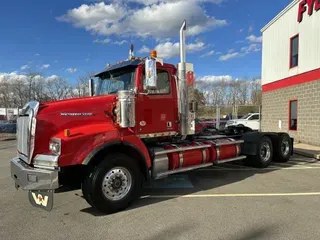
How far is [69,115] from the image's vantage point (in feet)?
18.1

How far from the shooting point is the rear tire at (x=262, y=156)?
9.13 m

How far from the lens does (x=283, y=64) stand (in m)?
17.4

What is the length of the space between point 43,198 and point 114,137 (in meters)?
1.53

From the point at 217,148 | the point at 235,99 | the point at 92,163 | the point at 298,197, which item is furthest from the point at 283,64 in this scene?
the point at 235,99

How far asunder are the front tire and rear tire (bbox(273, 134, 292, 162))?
19.4ft

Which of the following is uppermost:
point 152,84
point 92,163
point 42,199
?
point 152,84

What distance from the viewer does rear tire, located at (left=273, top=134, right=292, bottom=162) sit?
10016 mm

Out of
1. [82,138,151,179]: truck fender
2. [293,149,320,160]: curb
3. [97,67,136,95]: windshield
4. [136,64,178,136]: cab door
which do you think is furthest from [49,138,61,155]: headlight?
[293,149,320,160]: curb

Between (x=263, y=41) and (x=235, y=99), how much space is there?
34.0 meters

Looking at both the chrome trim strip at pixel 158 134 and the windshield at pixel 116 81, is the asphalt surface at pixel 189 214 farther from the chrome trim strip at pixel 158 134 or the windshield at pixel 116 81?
the windshield at pixel 116 81

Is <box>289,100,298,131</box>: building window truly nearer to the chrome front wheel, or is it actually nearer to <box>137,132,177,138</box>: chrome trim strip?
<box>137,132,177,138</box>: chrome trim strip

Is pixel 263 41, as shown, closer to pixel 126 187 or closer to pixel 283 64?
pixel 283 64

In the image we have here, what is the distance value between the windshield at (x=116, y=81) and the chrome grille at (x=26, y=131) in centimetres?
171

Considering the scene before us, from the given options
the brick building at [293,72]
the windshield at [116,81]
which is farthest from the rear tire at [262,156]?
the brick building at [293,72]
